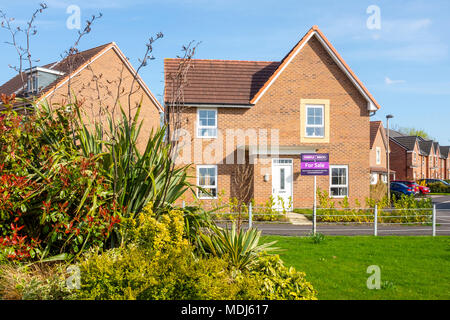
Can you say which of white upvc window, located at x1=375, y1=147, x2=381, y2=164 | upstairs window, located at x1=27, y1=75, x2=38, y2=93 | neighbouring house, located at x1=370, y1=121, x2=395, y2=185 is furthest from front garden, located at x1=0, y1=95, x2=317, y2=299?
white upvc window, located at x1=375, y1=147, x2=381, y2=164

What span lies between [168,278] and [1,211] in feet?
8.42

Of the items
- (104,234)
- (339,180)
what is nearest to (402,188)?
(339,180)

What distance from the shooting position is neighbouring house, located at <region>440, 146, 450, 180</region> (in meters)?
82.7

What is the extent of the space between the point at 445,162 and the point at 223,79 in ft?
256

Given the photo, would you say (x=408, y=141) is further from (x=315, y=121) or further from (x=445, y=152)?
(x=315, y=121)

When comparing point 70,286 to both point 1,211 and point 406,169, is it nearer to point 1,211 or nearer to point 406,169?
point 1,211

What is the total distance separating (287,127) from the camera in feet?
71.4

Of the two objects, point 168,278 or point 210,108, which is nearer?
point 168,278

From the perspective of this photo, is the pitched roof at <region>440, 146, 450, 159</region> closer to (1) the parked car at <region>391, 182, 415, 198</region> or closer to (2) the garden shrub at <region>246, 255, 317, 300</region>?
(1) the parked car at <region>391, 182, 415, 198</region>

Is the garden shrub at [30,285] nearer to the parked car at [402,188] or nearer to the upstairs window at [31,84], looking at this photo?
the upstairs window at [31,84]

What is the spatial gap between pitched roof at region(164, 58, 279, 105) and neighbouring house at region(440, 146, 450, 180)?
72.3m

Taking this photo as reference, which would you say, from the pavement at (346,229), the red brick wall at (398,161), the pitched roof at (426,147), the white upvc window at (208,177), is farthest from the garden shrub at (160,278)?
the pitched roof at (426,147)
